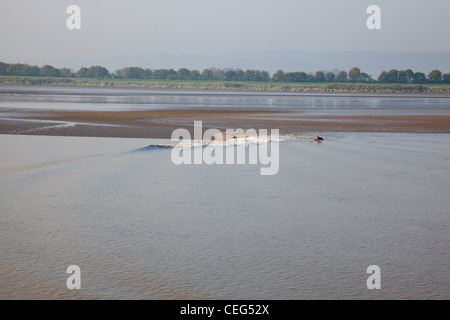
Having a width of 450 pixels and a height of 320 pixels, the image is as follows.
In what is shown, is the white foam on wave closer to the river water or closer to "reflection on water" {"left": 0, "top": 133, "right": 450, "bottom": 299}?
"reflection on water" {"left": 0, "top": 133, "right": 450, "bottom": 299}

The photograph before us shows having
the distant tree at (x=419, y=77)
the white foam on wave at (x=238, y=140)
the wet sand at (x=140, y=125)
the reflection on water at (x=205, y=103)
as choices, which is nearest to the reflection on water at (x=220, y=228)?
the white foam on wave at (x=238, y=140)

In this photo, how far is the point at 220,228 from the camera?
7027mm

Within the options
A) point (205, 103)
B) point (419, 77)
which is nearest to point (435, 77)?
point (419, 77)

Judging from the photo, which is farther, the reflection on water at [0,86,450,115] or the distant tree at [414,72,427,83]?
the distant tree at [414,72,427,83]

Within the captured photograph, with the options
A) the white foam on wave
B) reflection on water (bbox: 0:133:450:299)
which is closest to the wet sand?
the white foam on wave

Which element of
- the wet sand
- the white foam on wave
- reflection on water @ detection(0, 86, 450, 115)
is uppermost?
reflection on water @ detection(0, 86, 450, 115)

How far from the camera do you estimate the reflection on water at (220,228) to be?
5.09 meters

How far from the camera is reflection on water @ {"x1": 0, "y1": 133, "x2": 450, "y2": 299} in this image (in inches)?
200

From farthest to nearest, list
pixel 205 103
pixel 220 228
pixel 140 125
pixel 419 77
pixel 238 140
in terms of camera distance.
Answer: pixel 419 77
pixel 205 103
pixel 140 125
pixel 238 140
pixel 220 228

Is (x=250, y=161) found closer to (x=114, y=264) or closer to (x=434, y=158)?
(x=434, y=158)

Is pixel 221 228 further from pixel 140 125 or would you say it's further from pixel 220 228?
pixel 140 125

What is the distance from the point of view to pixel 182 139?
57.1 feet

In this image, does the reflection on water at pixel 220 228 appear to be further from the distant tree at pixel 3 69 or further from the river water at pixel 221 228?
the distant tree at pixel 3 69
